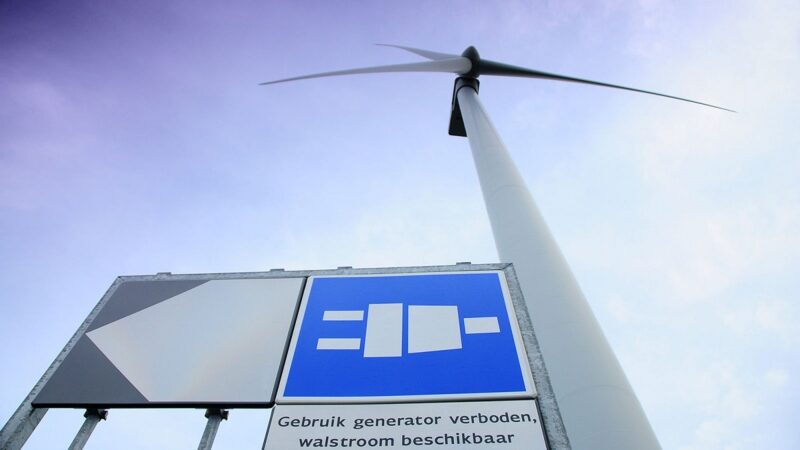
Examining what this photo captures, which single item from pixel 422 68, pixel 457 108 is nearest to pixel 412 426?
pixel 422 68

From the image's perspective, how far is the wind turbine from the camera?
7.09 m

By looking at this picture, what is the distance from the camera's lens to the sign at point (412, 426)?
10.2 ft

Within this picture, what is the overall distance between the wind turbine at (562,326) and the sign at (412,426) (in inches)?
178

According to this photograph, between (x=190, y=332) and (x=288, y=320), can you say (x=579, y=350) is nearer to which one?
(x=288, y=320)

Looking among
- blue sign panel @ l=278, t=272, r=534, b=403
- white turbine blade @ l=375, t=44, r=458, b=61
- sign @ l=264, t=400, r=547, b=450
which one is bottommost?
sign @ l=264, t=400, r=547, b=450

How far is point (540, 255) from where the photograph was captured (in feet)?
34.1

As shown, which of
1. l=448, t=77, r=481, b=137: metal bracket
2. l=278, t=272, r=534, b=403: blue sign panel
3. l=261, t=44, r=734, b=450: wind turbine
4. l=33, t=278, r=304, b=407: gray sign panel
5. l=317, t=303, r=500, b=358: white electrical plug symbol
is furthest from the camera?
l=448, t=77, r=481, b=137: metal bracket

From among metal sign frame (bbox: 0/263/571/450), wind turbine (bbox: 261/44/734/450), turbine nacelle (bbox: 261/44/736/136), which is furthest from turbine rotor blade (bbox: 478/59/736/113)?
metal sign frame (bbox: 0/263/571/450)


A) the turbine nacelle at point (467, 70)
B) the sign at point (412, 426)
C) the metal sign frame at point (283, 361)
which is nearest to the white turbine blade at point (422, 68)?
the turbine nacelle at point (467, 70)

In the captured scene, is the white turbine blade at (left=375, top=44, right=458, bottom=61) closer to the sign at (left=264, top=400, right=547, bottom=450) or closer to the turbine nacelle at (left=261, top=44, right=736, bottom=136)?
the turbine nacelle at (left=261, top=44, right=736, bottom=136)

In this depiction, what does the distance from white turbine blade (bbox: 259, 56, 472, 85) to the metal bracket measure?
50 cm

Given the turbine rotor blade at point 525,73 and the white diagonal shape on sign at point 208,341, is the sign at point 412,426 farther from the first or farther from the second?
the turbine rotor blade at point 525,73

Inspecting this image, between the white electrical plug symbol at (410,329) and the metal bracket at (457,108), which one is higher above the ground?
the metal bracket at (457,108)

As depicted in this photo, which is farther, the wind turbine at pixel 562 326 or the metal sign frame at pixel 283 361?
the wind turbine at pixel 562 326
